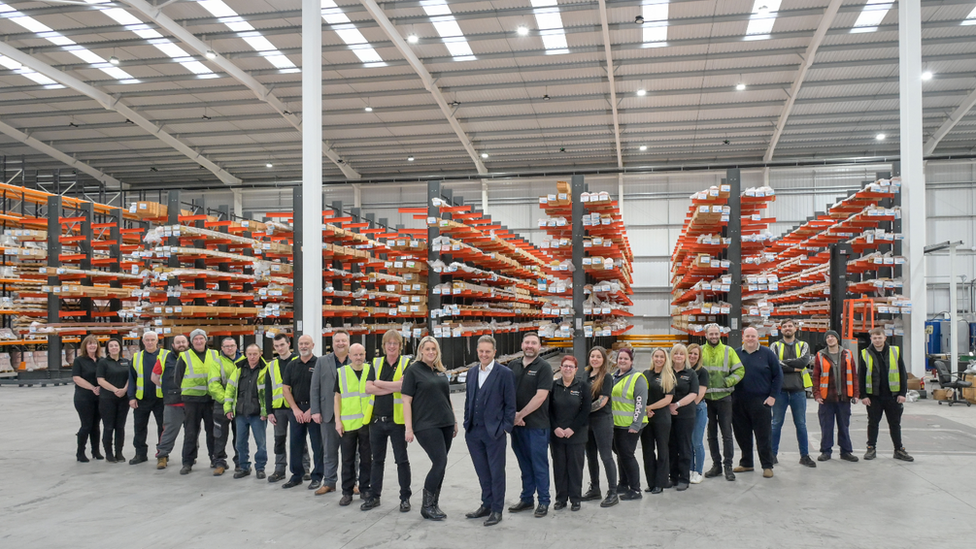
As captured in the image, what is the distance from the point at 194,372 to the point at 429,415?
318cm

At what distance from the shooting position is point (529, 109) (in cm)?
2411

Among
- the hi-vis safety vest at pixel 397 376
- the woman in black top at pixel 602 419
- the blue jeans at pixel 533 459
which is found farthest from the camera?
the woman in black top at pixel 602 419

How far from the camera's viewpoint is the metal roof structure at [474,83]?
18.4 metres

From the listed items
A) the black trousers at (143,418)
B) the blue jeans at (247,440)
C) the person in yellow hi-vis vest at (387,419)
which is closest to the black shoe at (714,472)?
the person in yellow hi-vis vest at (387,419)

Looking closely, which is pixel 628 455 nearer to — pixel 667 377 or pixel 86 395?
pixel 667 377

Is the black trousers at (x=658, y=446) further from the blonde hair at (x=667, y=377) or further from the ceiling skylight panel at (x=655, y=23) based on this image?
the ceiling skylight panel at (x=655, y=23)

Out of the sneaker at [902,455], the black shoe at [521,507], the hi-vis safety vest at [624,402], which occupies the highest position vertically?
the hi-vis safety vest at [624,402]

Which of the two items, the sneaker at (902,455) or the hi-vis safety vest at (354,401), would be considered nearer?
the hi-vis safety vest at (354,401)

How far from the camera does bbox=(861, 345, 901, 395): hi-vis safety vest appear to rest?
26.1 feet

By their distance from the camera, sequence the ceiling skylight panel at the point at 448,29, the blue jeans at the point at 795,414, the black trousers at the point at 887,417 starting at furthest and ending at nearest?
the ceiling skylight panel at the point at 448,29, the black trousers at the point at 887,417, the blue jeans at the point at 795,414

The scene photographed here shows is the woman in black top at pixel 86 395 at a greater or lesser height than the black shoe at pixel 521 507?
greater

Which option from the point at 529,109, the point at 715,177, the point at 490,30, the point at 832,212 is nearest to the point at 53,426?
the point at 490,30

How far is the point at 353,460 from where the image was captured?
6.28 m

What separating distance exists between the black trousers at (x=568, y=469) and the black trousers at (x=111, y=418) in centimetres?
511
